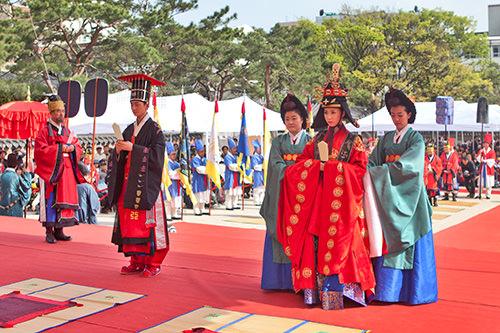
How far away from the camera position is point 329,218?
4488mm

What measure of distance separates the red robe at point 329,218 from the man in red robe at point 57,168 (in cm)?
314

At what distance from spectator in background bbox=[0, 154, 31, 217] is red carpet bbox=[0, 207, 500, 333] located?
1.06 meters

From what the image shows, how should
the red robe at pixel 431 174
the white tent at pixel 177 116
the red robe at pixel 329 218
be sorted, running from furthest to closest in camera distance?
the white tent at pixel 177 116 < the red robe at pixel 431 174 < the red robe at pixel 329 218

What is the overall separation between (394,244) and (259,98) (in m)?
26.5

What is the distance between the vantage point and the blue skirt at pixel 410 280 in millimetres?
4523

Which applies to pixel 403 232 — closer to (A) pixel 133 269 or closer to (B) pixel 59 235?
(A) pixel 133 269

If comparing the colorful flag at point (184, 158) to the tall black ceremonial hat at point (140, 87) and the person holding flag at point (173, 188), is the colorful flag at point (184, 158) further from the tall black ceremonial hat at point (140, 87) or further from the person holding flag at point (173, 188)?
the tall black ceremonial hat at point (140, 87)

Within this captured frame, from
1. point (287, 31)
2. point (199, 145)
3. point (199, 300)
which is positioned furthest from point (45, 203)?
point (287, 31)

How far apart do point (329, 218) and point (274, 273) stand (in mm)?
721

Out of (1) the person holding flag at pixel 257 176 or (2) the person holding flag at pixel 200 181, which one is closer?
(2) the person holding flag at pixel 200 181

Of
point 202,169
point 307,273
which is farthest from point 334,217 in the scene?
point 202,169

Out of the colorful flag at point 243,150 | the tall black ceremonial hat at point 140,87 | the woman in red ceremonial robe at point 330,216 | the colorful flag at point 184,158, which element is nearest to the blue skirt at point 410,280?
the woman in red ceremonial robe at point 330,216

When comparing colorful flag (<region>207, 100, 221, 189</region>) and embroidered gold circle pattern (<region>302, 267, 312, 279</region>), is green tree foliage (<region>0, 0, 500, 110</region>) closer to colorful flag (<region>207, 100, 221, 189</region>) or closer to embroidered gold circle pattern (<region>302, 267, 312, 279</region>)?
colorful flag (<region>207, 100, 221, 189</region>)

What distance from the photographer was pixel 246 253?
→ 22.9 feet
